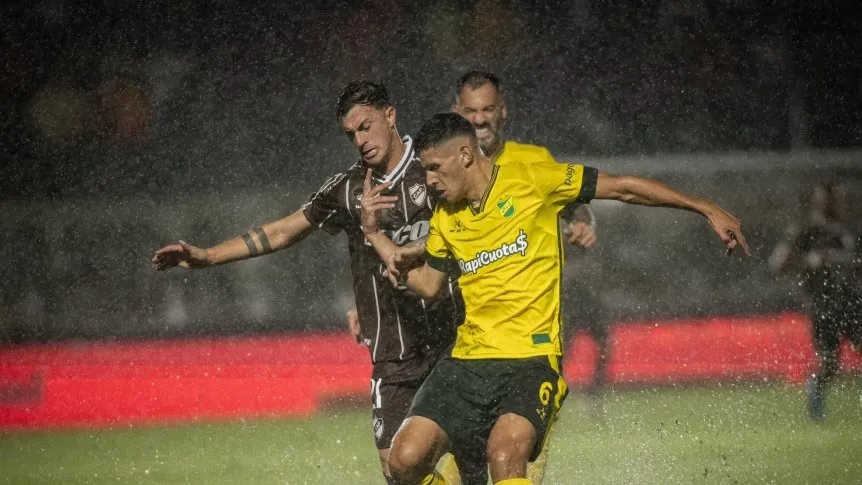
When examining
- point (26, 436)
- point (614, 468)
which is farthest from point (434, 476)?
point (26, 436)

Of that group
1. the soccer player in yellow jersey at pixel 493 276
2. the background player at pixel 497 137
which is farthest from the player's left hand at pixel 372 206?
the background player at pixel 497 137

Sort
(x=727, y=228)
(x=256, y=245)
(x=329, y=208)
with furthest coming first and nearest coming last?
(x=256, y=245) < (x=329, y=208) < (x=727, y=228)

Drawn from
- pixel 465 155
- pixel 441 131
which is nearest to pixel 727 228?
pixel 465 155

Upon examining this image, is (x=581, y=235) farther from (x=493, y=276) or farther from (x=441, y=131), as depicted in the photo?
(x=441, y=131)

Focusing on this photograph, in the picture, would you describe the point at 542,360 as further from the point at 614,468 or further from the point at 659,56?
the point at 659,56

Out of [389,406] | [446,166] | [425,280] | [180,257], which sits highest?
[446,166]

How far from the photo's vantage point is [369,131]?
4586 millimetres

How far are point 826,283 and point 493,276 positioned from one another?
7.45 m

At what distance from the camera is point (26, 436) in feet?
27.0

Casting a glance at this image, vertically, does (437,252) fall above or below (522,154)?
below

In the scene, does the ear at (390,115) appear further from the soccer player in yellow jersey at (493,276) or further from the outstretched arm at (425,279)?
the outstretched arm at (425,279)

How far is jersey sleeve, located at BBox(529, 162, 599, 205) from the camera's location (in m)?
4.05

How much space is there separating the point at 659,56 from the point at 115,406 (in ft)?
38.9

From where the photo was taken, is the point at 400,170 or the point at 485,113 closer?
the point at 400,170
